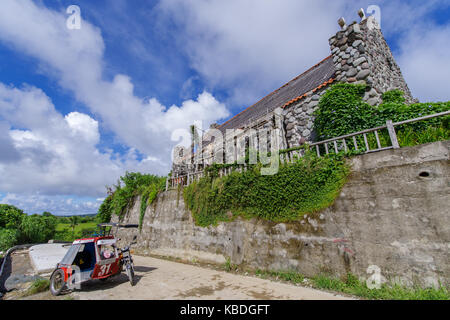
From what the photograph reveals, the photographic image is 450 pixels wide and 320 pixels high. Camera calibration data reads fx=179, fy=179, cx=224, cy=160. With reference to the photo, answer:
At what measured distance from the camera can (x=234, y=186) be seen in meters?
7.03

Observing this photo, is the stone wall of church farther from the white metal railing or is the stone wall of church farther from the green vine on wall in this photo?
the green vine on wall

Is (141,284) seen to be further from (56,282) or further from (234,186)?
(234,186)

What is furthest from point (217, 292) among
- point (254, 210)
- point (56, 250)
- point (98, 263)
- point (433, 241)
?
point (56, 250)

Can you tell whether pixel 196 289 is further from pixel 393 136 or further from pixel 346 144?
pixel 393 136

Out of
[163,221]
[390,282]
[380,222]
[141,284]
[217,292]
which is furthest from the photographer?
[163,221]

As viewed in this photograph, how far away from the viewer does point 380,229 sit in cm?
407

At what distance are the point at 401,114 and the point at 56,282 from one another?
1064 cm

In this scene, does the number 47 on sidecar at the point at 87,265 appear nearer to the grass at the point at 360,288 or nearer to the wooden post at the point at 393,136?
the grass at the point at 360,288

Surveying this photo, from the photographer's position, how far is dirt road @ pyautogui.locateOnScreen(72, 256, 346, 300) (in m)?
4.15

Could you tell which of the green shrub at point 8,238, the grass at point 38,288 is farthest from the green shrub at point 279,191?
the green shrub at point 8,238

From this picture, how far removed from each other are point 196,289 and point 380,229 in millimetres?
4719

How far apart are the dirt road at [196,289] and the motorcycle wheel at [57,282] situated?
410 mm

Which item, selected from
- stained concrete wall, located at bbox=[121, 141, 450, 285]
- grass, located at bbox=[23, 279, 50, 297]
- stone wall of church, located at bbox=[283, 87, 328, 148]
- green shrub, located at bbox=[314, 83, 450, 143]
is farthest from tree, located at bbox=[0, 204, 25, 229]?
green shrub, located at bbox=[314, 83, 450, 143]

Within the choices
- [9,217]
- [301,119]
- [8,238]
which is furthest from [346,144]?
[9,217]
